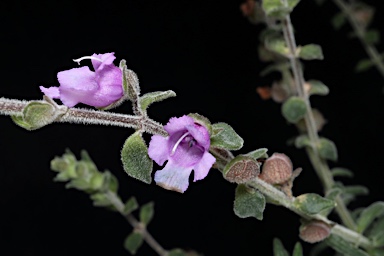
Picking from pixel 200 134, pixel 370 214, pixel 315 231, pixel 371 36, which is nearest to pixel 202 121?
pixel 200 134

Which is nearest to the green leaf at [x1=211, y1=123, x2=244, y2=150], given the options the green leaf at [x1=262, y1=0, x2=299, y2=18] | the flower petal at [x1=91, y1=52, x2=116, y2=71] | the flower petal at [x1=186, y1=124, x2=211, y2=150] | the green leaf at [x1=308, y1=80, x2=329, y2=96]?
the flower petal at [x1=186, y1=124, x2=211, y2=150]

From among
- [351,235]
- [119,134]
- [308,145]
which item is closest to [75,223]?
[119,134]

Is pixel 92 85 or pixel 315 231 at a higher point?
pixel 92 85

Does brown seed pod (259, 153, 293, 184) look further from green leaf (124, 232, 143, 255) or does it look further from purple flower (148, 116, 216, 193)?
green leaf (124, 232, 143, 255)

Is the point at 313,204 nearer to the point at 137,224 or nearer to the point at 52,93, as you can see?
the point at 52,93

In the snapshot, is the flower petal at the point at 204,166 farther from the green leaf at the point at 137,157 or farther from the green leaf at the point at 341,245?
the green leaf at the point at 341,245

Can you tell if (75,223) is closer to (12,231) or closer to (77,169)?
(12,231)
